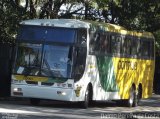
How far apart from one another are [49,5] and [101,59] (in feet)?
28.2

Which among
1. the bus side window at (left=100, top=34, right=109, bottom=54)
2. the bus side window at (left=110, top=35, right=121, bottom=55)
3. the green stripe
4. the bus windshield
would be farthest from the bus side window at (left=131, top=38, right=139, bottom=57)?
the bus windshield

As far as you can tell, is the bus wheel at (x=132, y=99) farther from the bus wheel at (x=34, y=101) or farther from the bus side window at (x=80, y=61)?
the bus side window at (x=80, y=61)

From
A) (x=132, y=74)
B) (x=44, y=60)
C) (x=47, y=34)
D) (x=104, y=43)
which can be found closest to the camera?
(x=44, y=60)

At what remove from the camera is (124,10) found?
36.0 m

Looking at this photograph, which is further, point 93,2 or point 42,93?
point 93,2

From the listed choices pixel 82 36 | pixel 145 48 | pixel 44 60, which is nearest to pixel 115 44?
pixel 82 36

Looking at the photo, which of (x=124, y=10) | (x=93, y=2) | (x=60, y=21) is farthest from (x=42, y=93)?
(x=124, y=10)

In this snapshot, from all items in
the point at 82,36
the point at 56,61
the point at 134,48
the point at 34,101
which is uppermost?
the point at 82,36

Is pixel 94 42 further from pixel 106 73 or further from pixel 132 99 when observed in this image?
pixel 132 99

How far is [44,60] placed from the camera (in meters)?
21.6

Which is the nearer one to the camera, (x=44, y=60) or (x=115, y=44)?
(x=44, y=60)

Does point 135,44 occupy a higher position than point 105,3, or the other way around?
point 105,3

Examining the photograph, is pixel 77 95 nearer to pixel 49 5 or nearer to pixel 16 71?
pixel 16 71

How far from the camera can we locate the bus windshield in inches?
842
